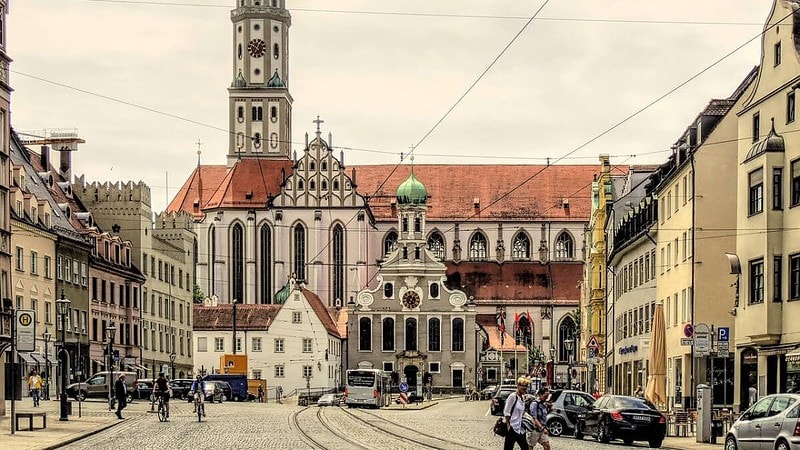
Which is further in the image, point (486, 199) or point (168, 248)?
point (486, 199)

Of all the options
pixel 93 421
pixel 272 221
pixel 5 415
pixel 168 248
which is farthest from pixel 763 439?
pixel 272 221

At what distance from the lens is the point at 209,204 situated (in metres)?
139

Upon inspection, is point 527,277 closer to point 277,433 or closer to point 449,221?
point 449,221

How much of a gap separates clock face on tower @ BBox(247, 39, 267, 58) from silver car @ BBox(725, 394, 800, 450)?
121 meters

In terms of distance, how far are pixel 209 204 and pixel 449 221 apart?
2482cm

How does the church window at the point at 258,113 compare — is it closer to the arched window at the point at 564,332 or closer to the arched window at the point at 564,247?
the arched window at the point at 564,247

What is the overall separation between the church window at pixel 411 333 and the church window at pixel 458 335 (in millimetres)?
3460

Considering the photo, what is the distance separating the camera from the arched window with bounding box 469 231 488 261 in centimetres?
14800

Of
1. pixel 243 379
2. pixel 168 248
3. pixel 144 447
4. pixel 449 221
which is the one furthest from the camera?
pixel 449 221

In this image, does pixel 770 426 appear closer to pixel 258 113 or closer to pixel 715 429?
pixel 715 429

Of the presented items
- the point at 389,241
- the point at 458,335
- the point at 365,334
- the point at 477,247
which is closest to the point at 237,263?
the point at 365,334

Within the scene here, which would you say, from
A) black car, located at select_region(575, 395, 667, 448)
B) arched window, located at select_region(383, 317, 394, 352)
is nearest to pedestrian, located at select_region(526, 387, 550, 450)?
black car, located at select_region(575, 395, 667, 448)

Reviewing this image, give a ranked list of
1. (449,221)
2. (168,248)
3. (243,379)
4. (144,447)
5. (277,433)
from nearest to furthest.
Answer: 1. (144,447)
2. (277,433)
3. (243,379)
4. (168,248)
5. (449,221)

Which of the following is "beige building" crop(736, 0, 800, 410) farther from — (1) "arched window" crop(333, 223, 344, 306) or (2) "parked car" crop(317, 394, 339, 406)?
(1) "arched window" crop(333, 223, 344, 306)
